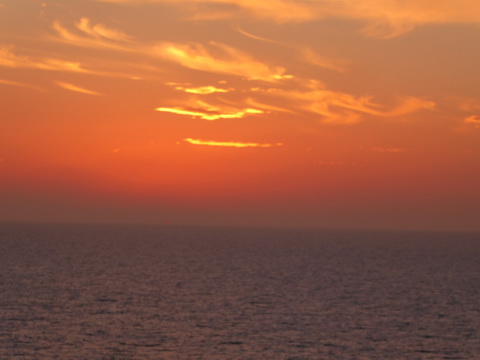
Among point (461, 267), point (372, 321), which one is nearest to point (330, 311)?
point (372, 321)

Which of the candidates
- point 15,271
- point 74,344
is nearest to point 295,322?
point 74,344

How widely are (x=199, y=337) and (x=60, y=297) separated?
106ft

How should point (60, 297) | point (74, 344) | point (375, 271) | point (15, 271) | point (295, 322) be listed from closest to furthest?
point (74, 344), point (295, 322), point (60, 297), point (15, 271), point (375, 271)

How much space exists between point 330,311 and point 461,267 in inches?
3811

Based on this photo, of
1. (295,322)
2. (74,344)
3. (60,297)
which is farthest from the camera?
(60,297)

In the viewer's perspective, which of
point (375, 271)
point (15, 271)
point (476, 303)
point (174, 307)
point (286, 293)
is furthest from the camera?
point (375, 271)

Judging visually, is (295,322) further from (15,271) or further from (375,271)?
(375,271)

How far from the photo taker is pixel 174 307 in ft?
284

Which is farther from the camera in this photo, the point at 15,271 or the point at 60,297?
the point at 15,271

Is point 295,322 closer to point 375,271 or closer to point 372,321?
point 372,321

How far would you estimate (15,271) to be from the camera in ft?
423

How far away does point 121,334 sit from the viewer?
6712cm

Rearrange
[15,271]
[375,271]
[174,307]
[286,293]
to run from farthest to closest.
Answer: [375,271] → [15,271] → [286,293] → [174,307]

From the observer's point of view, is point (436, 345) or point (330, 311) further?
point (330, 311)
